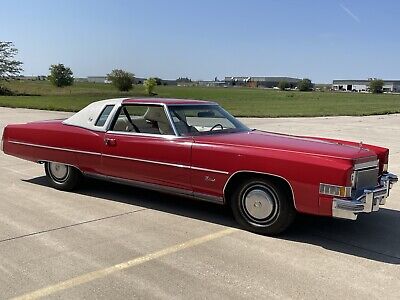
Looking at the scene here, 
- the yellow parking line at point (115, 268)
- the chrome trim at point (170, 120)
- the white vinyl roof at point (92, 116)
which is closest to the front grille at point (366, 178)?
the yellow parking line at point (115, 268)

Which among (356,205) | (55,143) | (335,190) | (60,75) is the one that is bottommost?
(356,205)

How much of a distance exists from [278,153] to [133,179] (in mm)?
1933

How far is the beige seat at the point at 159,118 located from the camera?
4977 millimetres

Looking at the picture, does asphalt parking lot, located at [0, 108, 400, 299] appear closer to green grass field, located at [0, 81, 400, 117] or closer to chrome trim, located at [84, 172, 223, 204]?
→ chrome trim, located at [84, 172, 223, 204]

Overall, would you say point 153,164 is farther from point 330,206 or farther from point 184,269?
point 330,206

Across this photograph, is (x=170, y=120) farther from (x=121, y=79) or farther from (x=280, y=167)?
(x=121, y=79)

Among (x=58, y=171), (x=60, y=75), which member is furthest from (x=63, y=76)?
(x=58, y=171)

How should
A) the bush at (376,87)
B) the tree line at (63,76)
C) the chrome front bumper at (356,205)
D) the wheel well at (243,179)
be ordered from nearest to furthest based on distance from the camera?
the chrome front bumper at (356,205) < the wheel well at (243,179) < the tree line at (63,76) < the bush at (376,87)

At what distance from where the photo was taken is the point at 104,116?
5520 millimetres

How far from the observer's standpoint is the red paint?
3980mm

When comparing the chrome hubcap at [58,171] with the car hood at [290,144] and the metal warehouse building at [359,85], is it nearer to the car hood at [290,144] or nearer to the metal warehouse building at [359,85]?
the car hood at [290,144]

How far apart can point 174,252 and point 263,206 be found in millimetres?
1104

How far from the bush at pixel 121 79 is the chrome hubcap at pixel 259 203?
2607 inches

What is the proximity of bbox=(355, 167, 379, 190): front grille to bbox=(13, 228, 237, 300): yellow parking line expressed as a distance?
1.42m
